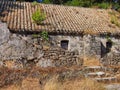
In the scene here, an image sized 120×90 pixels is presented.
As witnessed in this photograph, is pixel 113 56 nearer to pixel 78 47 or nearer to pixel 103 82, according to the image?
pixel 78 47

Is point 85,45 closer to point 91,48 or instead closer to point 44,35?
point 91,48

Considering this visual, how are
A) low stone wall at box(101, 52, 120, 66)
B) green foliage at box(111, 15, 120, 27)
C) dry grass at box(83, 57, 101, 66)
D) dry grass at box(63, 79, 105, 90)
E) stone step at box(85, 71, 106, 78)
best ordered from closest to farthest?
dry grass at box(63, 79, 105, 90) → stone step at box(85, 71, 106, 78) → dry grass at box(83, 57, 101, 66) → low stone wall at box(101, 52, 120, 66) → green foliage at box(111, 15, 120, 27)

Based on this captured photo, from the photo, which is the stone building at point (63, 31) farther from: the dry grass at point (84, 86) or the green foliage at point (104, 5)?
the dry grass at point (84, 86)

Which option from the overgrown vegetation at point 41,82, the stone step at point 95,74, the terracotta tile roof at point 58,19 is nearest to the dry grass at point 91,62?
the terracotta tile roof at point 58,19

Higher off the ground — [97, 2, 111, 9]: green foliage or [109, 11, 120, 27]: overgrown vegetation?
[97, 2, 111, 9]: green foliage

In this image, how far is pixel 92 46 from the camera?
19.3 m

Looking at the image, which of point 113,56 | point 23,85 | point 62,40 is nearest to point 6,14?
point 62,40

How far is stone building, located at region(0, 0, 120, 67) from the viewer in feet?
53.8

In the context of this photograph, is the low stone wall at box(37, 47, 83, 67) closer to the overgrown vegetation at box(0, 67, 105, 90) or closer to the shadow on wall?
the overgrown vegetation at box(0, 67, 105, 90)

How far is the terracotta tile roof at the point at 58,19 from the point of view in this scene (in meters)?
18.5

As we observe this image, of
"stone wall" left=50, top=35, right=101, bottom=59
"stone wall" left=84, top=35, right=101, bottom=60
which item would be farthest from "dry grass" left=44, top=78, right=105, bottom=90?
"stone wall" left=84, top=35, right=101, bottom=60

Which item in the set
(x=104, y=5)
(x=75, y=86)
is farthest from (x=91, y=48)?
(x=104, y=5)

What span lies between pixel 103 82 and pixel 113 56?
29.5ft

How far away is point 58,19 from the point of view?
20641 millimetres
